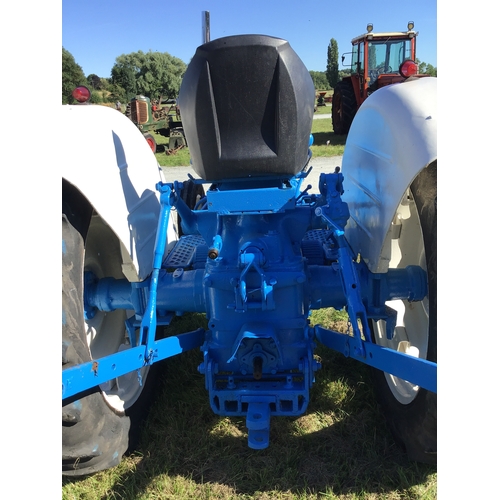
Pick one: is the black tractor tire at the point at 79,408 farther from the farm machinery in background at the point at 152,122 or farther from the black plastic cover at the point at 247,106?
the farm machinery in background at the point at 152,122

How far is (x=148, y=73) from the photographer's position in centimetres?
2617

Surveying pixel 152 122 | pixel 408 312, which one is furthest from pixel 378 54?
pixel 408 312

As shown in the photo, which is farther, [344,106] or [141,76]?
[141,76]

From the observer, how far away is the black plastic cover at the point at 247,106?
1.48 meters

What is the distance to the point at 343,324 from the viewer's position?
9.71ft

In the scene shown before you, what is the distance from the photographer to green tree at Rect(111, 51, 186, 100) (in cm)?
2555

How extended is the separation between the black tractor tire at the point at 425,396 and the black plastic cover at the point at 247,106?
1.47 ft

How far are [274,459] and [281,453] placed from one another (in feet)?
0.14

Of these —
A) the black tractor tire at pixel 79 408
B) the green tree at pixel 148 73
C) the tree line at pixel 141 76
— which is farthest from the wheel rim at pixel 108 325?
the green tree at pixel 148 73

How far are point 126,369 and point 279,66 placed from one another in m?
1.05

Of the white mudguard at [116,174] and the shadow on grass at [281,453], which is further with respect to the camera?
the shadow on grass at [281,453]

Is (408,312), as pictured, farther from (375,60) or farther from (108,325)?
(375,60)

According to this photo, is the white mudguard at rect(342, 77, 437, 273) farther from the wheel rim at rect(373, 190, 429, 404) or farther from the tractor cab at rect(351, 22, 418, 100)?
the tractor cab at rect(351, 22, 418, 100)

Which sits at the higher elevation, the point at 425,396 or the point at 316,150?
the point at 316,150
